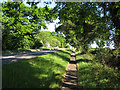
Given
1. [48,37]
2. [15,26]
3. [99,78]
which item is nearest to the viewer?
[99,78]

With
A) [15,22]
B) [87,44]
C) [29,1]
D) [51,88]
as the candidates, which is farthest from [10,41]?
[51,88]

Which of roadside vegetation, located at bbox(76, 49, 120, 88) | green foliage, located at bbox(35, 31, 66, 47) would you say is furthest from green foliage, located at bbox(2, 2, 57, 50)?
roadside vegetation, located at bbox(76, 49, 120, 88)

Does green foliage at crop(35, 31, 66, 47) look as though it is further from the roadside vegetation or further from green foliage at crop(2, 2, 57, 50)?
green foliage at crop(2, 2, 57, 50)

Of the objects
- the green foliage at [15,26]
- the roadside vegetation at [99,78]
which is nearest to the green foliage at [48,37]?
the roadside vegetation at [99,78]

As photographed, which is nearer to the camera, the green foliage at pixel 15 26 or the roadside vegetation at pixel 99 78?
the roadside vegetation at pixel 99 78

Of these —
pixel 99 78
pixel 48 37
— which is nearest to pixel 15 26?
pixel 99 78

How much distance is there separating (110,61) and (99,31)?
11.0ft

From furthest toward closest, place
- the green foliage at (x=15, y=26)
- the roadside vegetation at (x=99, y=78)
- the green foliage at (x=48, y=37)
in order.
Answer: the green foliage at (x=15, y=26) → the green foliage at (x=48, y=37) → the roadside vegetation at (x=99, y=78)

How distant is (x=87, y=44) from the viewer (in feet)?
64.8

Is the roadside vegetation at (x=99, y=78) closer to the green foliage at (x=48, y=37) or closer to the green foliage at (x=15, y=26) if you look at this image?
the green foliage at (x=48, y=37)

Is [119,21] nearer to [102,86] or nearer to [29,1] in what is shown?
[102,86]

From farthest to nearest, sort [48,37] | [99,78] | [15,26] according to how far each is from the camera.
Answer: [48,37], [15,26], [99,78]

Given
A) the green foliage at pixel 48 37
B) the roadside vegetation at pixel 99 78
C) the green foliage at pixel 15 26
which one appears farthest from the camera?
the green foliage at pixel 15 26

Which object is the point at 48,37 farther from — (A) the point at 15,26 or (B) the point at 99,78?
(B) the point at 99,78
